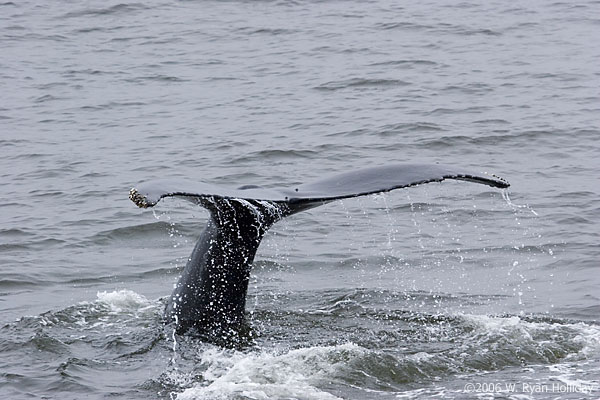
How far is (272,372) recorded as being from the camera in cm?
635

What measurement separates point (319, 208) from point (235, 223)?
5222 mm

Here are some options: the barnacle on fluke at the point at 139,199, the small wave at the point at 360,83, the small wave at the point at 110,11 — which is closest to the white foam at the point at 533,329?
the barnacle on fluke at the point at 139,199

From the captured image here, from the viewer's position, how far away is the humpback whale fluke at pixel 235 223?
19.4 ft

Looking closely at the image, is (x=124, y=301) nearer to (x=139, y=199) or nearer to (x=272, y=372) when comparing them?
(x=272, y=372)

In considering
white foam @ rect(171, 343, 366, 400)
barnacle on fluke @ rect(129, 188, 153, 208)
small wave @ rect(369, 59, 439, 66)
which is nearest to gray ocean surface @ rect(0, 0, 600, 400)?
white foam @ rect(171, 343, 366, 400)

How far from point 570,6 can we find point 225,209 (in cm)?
1933

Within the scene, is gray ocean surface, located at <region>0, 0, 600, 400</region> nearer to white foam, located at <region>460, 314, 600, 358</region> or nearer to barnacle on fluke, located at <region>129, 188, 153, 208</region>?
white foam, located at <region>460, 314, 600, 358</region>

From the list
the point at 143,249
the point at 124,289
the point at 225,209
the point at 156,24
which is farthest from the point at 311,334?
the point at 156,24

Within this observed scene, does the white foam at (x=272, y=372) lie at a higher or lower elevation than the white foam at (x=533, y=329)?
higher

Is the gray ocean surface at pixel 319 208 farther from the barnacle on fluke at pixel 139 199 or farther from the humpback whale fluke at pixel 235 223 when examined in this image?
the barnacle on fluke at pixel 139 199

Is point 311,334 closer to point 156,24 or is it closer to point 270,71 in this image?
point 270,71

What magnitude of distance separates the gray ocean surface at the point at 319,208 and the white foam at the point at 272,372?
0.02 m

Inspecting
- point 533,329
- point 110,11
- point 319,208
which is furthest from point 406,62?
point 533,329

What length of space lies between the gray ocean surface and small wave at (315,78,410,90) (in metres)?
0.07
